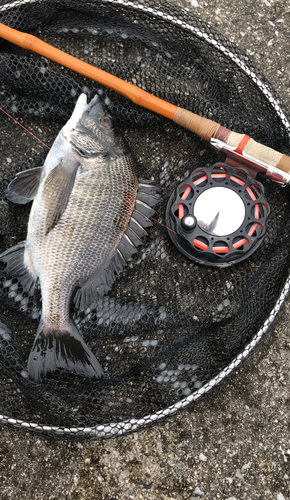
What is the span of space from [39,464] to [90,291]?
101cm

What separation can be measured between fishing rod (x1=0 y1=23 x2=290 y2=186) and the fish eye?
0.48ft

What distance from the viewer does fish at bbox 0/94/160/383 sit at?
1.81m

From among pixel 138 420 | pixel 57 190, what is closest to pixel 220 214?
pixel 57 190

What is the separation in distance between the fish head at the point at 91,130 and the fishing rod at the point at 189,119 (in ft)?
0.44

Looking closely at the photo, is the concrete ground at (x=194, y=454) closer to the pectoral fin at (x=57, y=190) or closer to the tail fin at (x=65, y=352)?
the tail fin at (x=65, y=352)

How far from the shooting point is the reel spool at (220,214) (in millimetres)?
1882

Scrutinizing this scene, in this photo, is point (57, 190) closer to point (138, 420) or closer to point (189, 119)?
point (189, 119)

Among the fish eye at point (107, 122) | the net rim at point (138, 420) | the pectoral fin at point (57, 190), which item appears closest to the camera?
the net rim at point (138, 420)

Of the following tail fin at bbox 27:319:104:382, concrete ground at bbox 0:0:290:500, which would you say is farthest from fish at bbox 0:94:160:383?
concrete ground at bbox 0:0:290:500

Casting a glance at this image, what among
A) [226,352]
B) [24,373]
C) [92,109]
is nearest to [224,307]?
[226,352]

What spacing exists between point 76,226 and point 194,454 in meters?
1.41

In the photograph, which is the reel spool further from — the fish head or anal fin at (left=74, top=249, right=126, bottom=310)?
the fish head

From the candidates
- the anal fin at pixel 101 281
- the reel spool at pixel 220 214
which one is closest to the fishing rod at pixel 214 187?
the reel spool at pixel 220 214

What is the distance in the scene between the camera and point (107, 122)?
1967 millimetres
